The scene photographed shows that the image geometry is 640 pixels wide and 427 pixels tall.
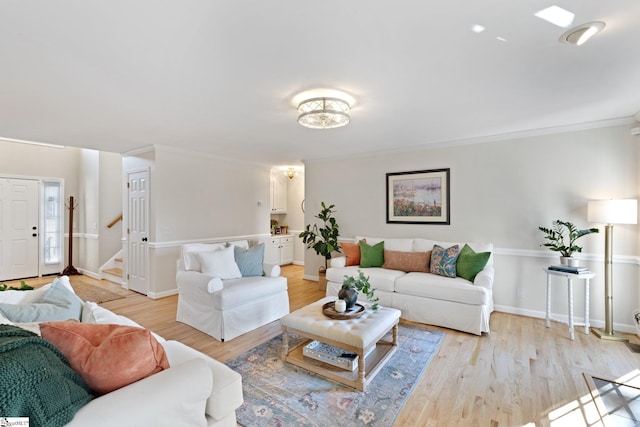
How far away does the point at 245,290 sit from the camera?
328 cm

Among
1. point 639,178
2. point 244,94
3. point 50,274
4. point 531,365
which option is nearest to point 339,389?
point 531,365

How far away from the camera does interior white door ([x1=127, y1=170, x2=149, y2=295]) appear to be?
15.3 ft

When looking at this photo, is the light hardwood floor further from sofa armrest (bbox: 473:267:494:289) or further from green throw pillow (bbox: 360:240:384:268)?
green throw pillow (bbox: 360:240:384:268)

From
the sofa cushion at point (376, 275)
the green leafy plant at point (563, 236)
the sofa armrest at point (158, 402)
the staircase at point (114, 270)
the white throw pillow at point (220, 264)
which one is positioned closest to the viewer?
the sofa armrest at point (158, 402)

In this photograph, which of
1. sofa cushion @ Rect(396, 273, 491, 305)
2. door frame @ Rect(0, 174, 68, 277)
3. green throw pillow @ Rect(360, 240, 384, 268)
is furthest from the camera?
door frame @ Rect(0, 174, 68, 277)

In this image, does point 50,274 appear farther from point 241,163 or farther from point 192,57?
point 192,57

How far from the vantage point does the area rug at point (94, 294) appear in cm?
451

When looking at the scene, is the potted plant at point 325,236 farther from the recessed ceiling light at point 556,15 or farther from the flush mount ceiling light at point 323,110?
the recessed ceiling light at point 556,15

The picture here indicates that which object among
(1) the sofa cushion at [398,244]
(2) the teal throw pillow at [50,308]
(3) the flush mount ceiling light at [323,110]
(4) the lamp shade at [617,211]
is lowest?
(2) the teal throw pillow at [50,308]

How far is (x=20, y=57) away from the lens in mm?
1943

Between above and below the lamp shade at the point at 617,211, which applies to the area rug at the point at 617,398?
below

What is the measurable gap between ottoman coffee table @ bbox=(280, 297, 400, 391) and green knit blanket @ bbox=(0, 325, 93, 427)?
161 cm

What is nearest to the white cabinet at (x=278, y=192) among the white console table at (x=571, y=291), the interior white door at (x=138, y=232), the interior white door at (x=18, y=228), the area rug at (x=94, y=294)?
the interior white door at (x=138, y=232)

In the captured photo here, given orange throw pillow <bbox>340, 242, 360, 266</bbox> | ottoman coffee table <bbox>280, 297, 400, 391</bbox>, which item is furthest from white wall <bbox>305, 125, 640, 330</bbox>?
ottoman coffee table <bbox>280, 297, 400, 391</bbox>
